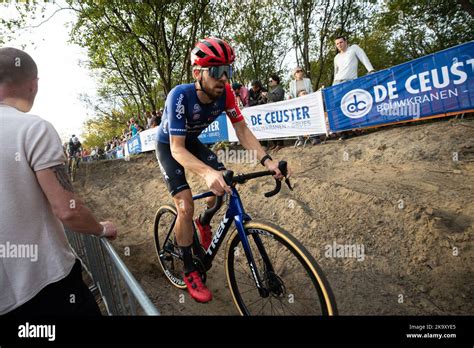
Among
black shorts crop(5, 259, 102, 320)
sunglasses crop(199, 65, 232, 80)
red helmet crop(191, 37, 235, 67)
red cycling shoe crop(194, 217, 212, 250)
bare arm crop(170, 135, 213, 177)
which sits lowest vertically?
red cycling shoe crop(194, 217, 212, 250)

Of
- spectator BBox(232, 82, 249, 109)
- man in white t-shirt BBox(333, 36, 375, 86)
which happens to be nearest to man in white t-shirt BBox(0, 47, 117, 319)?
man in white t-shirt BBox(333, 36, 375, 86)

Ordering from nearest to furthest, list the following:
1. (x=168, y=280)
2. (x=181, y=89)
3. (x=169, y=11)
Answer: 1. (x=181, y=89)
2. (x=168, y=280)
3. (x=169, y=11)

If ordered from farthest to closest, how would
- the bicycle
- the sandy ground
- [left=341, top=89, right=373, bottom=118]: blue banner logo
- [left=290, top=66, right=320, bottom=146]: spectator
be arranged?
[left=290, top=66, right=320, bottom=146]: spectator, [left=341, top=89, right=373, bottom=118]: blue banner logo, the sandy ground, the bicycle

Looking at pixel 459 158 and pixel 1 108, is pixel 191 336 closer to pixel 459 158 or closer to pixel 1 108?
pixel 1 108

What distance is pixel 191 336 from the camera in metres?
1.68

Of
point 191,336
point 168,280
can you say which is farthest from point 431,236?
point 168,280

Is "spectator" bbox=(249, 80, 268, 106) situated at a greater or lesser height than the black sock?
greater

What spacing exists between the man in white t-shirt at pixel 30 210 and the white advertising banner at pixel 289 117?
763cm

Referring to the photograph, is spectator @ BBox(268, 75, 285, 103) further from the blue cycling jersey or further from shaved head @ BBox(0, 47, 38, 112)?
shaved head @ BBox(0, 47, 38, 112)

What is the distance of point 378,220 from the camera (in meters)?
3.93

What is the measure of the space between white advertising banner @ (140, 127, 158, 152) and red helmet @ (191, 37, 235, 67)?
42.1ft

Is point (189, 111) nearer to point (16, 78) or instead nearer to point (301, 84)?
point (16, 78)

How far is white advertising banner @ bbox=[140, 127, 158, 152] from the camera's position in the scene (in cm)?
1508

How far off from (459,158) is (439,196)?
1.67 m
